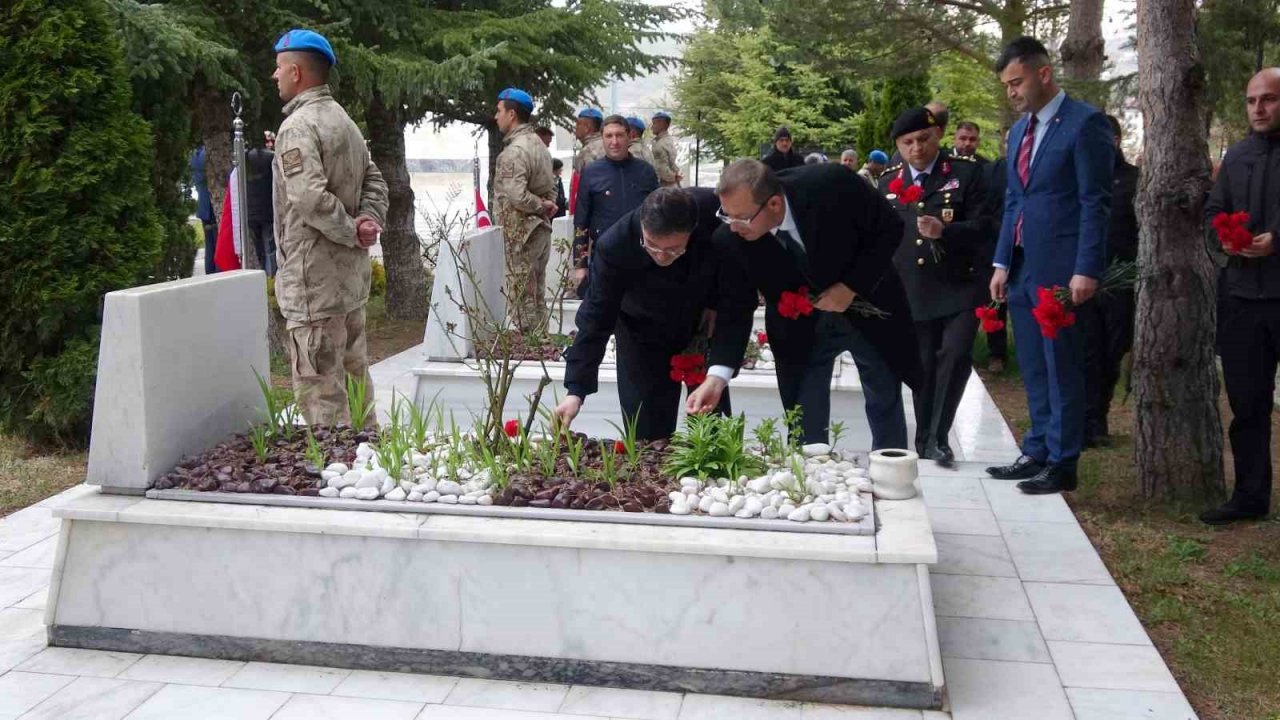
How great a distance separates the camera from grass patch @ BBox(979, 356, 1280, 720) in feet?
13.0

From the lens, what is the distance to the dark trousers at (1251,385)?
5.29 metres

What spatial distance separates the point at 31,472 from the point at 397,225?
262 inches

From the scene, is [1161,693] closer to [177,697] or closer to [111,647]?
[177,697]

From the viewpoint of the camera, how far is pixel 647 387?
5059 millimetres

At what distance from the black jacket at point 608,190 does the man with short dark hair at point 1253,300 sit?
4.17m

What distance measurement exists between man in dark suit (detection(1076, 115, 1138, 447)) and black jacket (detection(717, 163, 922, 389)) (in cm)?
196

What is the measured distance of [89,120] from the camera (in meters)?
6.73

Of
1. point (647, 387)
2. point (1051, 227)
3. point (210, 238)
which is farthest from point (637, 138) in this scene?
point (647, 387)

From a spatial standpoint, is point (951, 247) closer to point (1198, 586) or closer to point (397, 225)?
point (1198, 586)

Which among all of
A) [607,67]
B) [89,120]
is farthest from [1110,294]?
[607,67]

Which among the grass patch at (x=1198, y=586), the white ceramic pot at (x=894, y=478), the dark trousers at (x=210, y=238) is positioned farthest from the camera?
the dark trousers at (x=210, y=238)

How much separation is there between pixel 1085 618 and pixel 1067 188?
207 cm

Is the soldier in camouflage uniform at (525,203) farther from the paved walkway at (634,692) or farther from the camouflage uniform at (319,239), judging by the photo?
the paved walkway at (634,692)

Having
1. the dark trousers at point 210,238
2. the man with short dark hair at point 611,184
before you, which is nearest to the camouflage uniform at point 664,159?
the dark trousers at point 210,238
